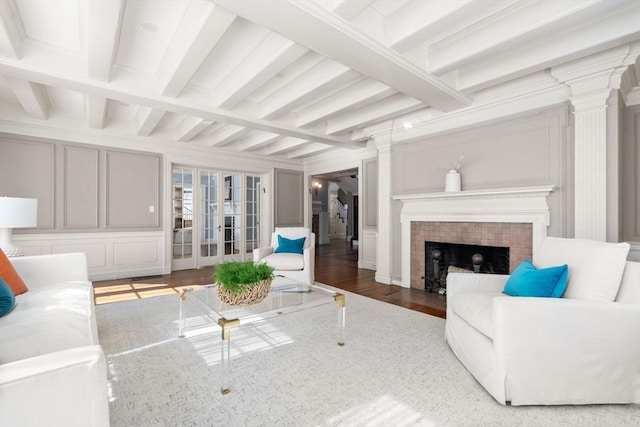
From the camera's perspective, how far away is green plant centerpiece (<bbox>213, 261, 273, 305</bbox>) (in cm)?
213

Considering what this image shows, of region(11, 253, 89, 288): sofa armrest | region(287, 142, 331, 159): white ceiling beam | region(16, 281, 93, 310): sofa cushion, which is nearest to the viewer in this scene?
region(16, 281, 93, 310): sofa cushion

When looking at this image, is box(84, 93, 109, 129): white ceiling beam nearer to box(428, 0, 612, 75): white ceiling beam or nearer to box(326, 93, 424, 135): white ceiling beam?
box(326, 93, 424, 135): white ceiling beam

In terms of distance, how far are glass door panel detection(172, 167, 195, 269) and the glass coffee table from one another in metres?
3.39

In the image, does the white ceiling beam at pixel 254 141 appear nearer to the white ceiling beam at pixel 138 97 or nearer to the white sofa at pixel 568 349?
the white ceiling beam at pixel 138 97

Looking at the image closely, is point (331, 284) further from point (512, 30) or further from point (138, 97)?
point (512, 30)

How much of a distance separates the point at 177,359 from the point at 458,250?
345 centimetres

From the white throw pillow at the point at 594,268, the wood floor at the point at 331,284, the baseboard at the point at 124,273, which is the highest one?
the white throw pillow at the point at 594,268

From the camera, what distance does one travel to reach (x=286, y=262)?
12.8ft

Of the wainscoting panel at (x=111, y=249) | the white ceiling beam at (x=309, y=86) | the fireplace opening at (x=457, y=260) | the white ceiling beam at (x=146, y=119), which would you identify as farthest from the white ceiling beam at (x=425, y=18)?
the wainscoting panel at (x=111, y=249)

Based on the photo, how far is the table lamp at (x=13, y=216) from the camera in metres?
2.64

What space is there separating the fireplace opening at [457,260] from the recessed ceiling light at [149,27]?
3.80 metres

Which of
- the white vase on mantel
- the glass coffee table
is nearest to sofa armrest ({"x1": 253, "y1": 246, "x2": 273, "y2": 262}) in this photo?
the glass coffee table

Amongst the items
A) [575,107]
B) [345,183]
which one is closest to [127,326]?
[575,107]

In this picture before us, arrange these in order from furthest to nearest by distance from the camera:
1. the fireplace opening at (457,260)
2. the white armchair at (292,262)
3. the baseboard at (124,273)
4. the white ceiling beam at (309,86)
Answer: the baseboard at (124,273), the white armchair at (292,262), the fireplace opening at (457,260), the white ceiling beam at (309,86)
